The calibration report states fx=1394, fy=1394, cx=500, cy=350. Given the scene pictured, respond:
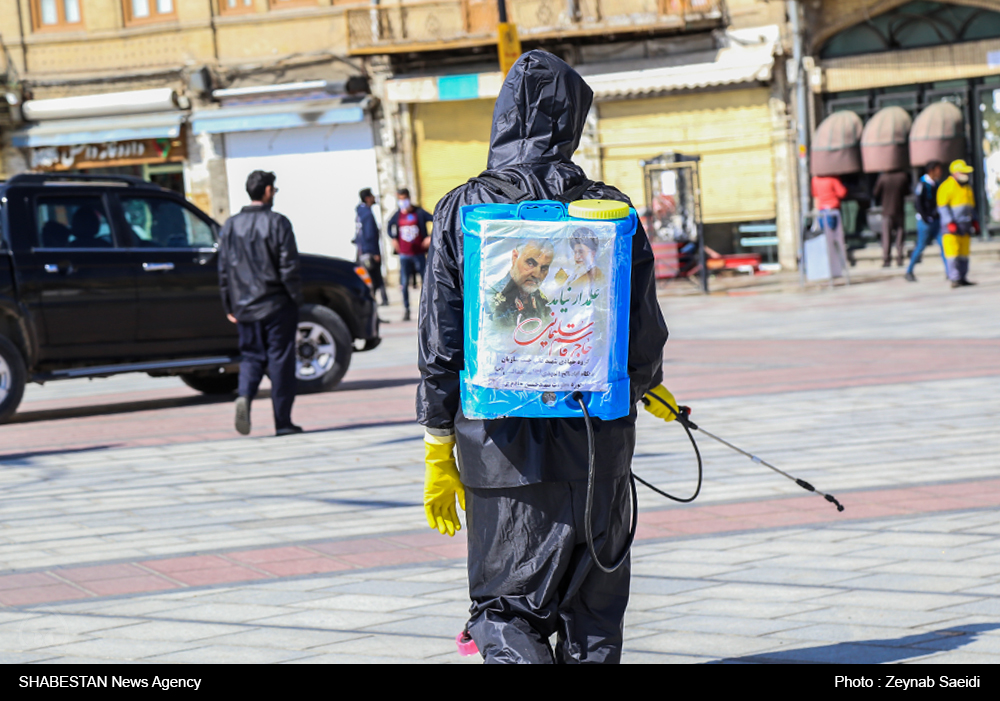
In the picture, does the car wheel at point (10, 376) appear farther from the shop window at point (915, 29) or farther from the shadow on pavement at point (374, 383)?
the shop window at point (915, 29)

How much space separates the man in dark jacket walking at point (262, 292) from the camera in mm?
9070

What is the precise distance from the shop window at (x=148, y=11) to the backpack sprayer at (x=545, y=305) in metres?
27.9

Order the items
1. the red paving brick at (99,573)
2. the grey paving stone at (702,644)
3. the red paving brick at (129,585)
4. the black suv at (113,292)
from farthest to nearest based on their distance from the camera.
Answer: the black suv at (113,292), the red paving brick at (99,573), the red paving brick at (129,585), the grey paving stone at (702,644)

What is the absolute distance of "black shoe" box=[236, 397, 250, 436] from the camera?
9203 millimetres

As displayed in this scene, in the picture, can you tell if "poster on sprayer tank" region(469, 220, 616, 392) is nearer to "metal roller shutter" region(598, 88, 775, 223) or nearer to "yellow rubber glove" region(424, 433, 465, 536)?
"yellow rubber glove" region(424, 433, 465, 536)

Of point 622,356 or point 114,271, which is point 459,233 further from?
point 114,271

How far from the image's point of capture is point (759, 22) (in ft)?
83.1

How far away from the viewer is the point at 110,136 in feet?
96.6

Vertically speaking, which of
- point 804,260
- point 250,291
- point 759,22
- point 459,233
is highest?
point 759,22

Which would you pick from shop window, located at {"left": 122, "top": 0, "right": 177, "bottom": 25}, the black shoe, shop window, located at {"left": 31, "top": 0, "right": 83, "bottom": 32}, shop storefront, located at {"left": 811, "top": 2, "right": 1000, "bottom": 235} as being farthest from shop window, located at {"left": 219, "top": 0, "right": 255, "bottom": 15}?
the black shoe

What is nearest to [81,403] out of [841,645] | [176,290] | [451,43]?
[176,290]

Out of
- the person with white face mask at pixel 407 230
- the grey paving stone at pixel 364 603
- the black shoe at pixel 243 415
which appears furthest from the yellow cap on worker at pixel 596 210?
the person with white face mask at pixel 407 230

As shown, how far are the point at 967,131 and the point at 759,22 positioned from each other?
14.0 ft

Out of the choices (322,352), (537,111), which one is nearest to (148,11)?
(322,352)
